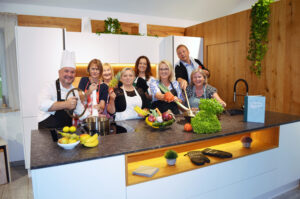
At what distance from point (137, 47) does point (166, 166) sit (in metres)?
2.82

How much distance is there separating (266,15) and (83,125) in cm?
317

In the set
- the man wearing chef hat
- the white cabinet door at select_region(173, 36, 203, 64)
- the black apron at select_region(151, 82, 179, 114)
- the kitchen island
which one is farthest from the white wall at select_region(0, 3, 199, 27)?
the kitchen island

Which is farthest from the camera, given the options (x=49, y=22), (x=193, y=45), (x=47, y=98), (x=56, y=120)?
(x=193, y=45)

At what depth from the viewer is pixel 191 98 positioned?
2.99 m

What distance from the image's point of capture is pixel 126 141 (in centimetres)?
176

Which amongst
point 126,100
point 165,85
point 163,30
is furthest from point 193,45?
point 126,100

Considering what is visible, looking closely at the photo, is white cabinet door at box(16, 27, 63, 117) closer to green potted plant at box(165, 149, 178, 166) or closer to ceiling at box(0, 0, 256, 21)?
ceiling at box(0, 0, 256, 21)

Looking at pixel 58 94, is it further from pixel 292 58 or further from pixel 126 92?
pixel 292 58

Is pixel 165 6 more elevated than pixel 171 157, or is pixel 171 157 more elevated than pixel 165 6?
pixel 165 6

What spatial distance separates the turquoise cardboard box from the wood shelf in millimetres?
245

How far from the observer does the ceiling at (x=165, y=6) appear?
415cm

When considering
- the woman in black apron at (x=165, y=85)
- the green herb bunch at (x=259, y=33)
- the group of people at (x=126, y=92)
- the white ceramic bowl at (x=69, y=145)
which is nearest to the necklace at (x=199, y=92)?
the group of people at (x=126, y=92)

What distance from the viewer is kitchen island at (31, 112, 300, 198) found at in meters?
1.41

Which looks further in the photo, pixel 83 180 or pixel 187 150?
pixel 187 150
